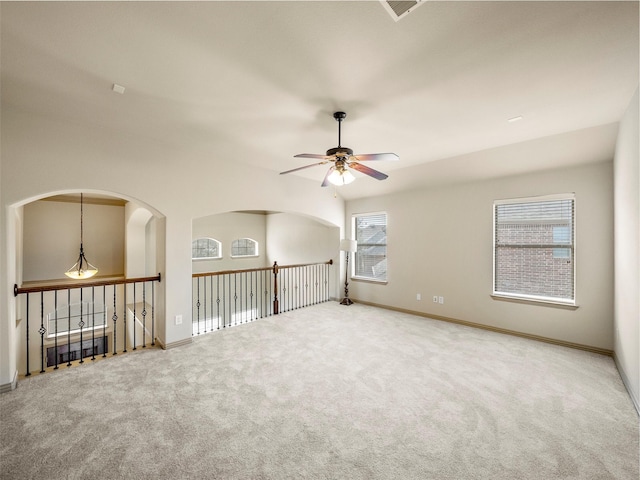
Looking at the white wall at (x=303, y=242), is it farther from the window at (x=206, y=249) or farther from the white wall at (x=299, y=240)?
the window at (x=206, y=249)

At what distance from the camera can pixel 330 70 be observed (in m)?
2.13

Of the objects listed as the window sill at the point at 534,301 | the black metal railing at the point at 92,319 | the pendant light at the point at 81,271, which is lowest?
the black metal railing at the point at 92,319

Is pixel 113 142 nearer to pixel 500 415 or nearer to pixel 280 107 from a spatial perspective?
pixel 280 107

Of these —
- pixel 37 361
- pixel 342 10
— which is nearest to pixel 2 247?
pixel 342 10

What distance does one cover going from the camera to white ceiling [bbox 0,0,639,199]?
163cm

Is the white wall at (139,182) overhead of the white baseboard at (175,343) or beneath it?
overhead

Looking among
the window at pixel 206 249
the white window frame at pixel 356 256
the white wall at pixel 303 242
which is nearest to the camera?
the white window frame at pixel 356 256

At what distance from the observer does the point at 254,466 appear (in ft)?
5.93

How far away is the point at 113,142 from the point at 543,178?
592 cm

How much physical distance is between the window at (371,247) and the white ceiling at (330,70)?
2.73 metres

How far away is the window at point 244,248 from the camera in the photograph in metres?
8.88

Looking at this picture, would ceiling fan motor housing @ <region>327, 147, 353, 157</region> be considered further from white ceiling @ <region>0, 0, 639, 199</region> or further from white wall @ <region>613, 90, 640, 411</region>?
white wall @ <region>613, 90, 640, 411</region>

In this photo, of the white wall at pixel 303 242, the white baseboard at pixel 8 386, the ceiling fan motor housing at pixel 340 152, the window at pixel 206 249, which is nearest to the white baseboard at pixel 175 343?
the white baseboard at pixel 8 386

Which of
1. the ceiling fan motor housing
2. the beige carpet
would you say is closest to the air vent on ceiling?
the ceiling fan motor housing
